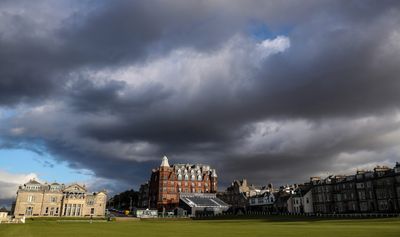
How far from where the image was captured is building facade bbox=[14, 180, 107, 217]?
411 ft

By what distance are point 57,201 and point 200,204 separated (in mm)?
55006

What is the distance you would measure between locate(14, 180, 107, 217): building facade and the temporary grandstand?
33.1 meters

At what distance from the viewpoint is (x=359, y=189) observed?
11244 cm

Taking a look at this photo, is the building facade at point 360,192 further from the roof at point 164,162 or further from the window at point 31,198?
the window at point 31,198

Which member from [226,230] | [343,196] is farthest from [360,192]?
[226,230]

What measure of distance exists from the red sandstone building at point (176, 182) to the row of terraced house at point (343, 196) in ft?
73.1

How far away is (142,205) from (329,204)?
329 ft

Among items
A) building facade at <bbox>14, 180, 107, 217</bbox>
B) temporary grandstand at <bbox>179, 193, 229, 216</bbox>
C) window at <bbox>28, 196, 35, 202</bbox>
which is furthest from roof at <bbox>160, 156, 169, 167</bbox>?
window at <bbox>28, 196, 35, 202</bbox>

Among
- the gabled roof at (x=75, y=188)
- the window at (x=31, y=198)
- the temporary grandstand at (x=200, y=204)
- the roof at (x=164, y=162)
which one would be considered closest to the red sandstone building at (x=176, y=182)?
the roof at (x=164, y=162)

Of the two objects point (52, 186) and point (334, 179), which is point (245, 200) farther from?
point (52, 186)

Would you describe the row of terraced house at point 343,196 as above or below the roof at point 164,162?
below

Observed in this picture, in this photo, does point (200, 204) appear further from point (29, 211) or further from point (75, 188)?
point (29, 211)

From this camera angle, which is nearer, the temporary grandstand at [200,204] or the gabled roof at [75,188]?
the gabled roof at [75,188]

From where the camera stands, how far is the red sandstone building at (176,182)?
161750 mm
